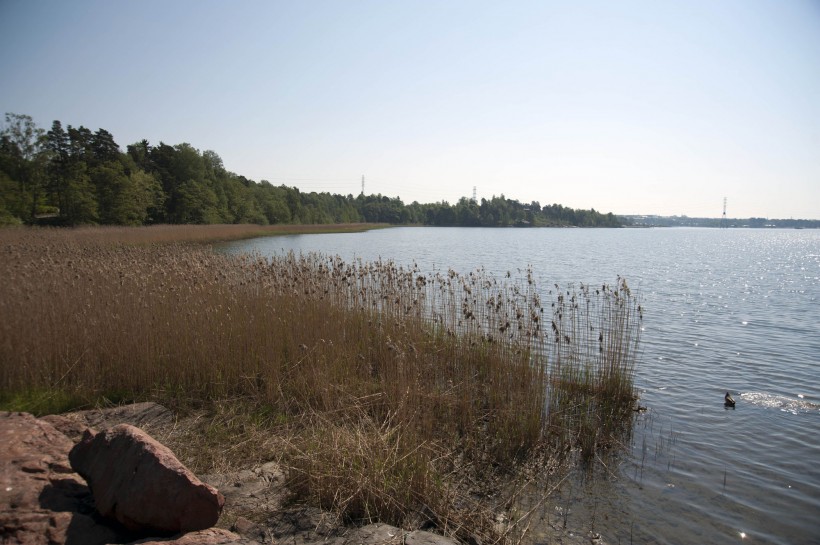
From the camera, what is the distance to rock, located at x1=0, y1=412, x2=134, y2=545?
3105 millimetres

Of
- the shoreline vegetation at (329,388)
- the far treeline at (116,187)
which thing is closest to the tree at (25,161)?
the far treeline at (116,187)

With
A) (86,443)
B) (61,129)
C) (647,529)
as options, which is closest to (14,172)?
(61,129)

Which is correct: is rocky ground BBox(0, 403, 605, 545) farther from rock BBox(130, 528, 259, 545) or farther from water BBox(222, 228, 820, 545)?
water BBox(222, 228, 820, 545)

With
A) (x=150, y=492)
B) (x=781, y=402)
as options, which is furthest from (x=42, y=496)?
(x=781, y=402)

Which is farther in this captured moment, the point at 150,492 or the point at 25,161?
the point at 25,161

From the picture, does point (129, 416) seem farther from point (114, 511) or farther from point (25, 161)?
point (25, 161)

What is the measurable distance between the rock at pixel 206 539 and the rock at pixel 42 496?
45cm

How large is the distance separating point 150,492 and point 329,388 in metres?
2.90

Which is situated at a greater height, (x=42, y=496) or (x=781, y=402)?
(x=42, y=496)

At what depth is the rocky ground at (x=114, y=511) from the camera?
124 inches

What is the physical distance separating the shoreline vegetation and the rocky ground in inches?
10.8

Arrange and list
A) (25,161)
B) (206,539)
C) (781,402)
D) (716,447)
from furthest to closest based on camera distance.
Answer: (25,161)
(781,402)
(716,447)
(206,539)

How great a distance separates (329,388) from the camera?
603 centimetres

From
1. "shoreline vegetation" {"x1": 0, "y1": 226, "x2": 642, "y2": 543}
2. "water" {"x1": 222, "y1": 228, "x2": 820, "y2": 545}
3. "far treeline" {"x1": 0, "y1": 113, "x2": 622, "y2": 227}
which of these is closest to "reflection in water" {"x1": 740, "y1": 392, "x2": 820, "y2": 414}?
"water" {"x1": 222, "y1": 228, "x2": 820, "y2": 545}
